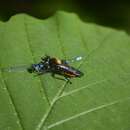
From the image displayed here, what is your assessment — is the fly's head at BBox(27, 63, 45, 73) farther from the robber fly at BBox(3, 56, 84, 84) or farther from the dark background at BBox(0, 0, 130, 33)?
the dark background at BBox(0, 0, 130, 33)

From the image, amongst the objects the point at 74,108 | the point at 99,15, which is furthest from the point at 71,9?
the point at 74,108

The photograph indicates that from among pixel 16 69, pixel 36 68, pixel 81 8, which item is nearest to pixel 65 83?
pixel 36 68

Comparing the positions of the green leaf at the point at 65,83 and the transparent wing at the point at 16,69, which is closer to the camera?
the green leaf at the point at 65,83

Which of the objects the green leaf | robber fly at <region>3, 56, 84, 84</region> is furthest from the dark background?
robber fly at <region>3, 56, 84, 84</region>

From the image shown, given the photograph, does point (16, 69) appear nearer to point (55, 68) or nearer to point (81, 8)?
point (55, 68)

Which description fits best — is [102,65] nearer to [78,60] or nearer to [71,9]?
[78,60]

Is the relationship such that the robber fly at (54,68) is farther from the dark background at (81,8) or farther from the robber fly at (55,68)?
the dark background at (81,8)

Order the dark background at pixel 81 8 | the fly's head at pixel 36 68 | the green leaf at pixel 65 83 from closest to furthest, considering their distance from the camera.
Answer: the green leaf at pixel 65 83
the fly's head at pixel 36 68
the dark background at pixel 81 8

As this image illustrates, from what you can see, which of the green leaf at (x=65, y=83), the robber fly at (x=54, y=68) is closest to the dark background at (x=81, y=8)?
the green leaf at (x=65, y=83)
